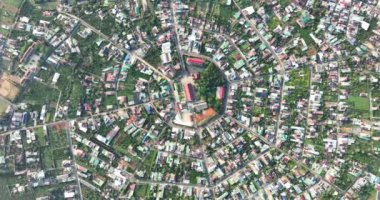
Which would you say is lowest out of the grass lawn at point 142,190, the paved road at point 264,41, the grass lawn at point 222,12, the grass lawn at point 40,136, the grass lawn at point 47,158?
the grass lawn at point 142,190

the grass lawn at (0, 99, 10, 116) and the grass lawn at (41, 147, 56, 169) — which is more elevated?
Answer: the grass lawn at (0, 99, 10, 116)

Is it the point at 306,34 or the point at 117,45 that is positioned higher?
the point at 117,45

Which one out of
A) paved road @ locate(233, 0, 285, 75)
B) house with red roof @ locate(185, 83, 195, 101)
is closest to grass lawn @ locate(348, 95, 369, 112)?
paved road @ locate(233, 0, 285, 75)

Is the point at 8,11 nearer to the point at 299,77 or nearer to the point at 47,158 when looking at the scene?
the point at 47,158

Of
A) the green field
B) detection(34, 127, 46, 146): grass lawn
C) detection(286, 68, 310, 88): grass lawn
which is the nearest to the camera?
detection(286, 68, 310, 88): grass lawn

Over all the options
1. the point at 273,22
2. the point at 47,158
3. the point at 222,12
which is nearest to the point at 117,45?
the point at 222,12

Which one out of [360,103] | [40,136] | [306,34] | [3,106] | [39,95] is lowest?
[40,136]

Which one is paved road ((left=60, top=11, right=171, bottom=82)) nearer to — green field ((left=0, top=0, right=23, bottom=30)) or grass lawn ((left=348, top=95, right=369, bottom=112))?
green field ((left=0, top=0, right=23, bottom=30))

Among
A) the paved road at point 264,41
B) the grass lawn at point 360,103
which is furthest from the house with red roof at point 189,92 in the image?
the grass lawn at point 360,103

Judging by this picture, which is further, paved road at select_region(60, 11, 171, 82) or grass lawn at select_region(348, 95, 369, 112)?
paved road at select_region(60, 11, 171, 82)

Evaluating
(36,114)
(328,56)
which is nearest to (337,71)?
(328,56)

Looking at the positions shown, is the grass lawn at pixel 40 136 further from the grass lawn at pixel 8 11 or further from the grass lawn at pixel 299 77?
the grass lawn at pixel 299 77
